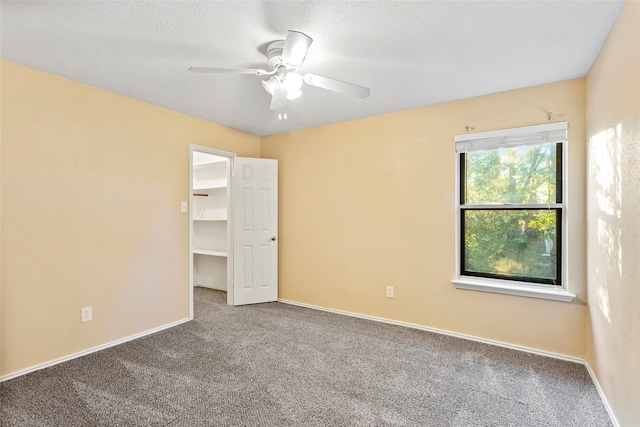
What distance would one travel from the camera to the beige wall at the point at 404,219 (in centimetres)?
269

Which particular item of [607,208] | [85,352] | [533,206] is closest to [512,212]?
[533,206]

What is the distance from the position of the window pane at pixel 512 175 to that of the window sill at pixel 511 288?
30.1 inches

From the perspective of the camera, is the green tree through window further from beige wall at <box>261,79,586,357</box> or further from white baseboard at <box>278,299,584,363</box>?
white baseboard at <box>278,299,584,363</box>

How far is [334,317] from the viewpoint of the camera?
375 centimetres

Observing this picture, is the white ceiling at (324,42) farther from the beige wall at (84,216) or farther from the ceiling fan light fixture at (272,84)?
the beige wall at (84,216)

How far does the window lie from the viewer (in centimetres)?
277

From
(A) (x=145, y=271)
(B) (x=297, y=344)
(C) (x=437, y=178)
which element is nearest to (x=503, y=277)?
(C) (x=437, y=178)

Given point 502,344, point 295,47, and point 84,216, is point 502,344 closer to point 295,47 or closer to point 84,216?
point 295,47

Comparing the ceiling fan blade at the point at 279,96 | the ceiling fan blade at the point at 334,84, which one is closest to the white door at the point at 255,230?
the ceiling fan blade at the point at 279,96

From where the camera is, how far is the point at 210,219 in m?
5.07

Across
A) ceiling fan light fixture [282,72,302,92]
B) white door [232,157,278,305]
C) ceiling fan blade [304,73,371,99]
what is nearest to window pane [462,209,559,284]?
ceiling fan blade [304,73,371,99]

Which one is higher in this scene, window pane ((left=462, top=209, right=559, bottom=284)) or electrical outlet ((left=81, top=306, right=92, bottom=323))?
window pane ((left=462, top=209, right=559, bottom=284))

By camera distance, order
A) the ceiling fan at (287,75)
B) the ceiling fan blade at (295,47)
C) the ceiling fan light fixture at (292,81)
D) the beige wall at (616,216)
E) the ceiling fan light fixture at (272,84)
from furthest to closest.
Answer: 1. the ceiling fan light fixture at (272,84)
2. the ceiling fan light fixture at (292,81)
3. the ceiling fan at (287,75)
4. the ceiling fan blade at (295,47)
5. the beige wall at (616,216)

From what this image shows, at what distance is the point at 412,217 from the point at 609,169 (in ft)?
5.50
